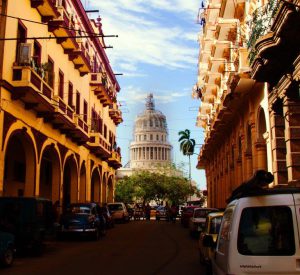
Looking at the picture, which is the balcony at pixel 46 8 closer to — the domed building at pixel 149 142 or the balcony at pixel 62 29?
the balcony at pixel 62 29

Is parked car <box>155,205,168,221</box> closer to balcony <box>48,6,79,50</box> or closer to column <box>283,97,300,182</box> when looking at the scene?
balcony <box>48,6,79,50</box>

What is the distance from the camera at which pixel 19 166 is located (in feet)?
88.0

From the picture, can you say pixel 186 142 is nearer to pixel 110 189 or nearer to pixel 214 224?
pixel 110 189

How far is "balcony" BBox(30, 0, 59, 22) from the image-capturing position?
72.1 ft

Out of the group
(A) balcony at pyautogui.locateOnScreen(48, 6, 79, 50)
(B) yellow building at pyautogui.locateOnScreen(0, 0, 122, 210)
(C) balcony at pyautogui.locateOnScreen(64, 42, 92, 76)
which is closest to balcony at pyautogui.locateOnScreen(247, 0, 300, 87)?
(B) yellow building at pyautogui.locateOnScreen(0, 0, 122, 210)

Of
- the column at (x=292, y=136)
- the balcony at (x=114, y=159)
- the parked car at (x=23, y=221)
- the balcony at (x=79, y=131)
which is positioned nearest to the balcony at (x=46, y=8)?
the balcony at (x=79, y=131)

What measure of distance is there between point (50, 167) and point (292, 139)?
1845 centimetres

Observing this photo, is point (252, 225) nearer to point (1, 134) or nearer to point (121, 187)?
point (1, 134)

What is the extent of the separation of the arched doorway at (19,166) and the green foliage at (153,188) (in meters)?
60.7

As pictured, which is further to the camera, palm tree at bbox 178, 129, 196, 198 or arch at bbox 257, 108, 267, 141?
palm tree at bbox 178, 129, 196, 198

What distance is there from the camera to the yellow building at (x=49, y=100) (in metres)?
19.8

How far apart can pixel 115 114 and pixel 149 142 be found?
101378mm

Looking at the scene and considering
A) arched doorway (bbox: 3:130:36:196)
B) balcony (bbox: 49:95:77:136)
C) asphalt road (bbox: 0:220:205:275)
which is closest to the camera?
asphalt road (bbox: 0:220:205:275)

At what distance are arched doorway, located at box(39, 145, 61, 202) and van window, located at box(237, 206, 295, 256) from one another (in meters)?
21.1
